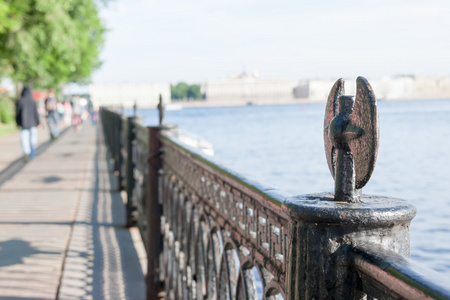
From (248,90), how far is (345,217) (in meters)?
183

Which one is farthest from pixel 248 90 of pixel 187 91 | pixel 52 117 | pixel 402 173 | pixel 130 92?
pixel 52 117

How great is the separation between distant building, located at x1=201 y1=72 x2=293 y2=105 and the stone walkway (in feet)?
570

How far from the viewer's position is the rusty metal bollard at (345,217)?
1.05 meters

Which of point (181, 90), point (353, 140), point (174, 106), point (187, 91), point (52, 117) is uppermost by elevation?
point (181, 90)

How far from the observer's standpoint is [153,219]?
4.11m

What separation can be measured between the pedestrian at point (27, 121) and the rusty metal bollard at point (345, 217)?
12853mm

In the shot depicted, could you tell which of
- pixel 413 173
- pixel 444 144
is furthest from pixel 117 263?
pixel 444 144

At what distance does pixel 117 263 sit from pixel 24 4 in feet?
51.7

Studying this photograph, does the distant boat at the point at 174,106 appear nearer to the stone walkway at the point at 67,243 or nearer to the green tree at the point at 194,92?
the green tree at the point at 194,92

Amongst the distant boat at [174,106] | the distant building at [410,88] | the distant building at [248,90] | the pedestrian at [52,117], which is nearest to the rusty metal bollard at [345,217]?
the pedestrian at [52,117]

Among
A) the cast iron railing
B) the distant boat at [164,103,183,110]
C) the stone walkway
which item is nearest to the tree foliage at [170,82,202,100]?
the distant boat at [164,103,183,110]

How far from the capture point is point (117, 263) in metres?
4.97

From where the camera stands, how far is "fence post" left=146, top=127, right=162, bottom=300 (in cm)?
400

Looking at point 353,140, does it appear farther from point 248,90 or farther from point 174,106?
point 248,90
